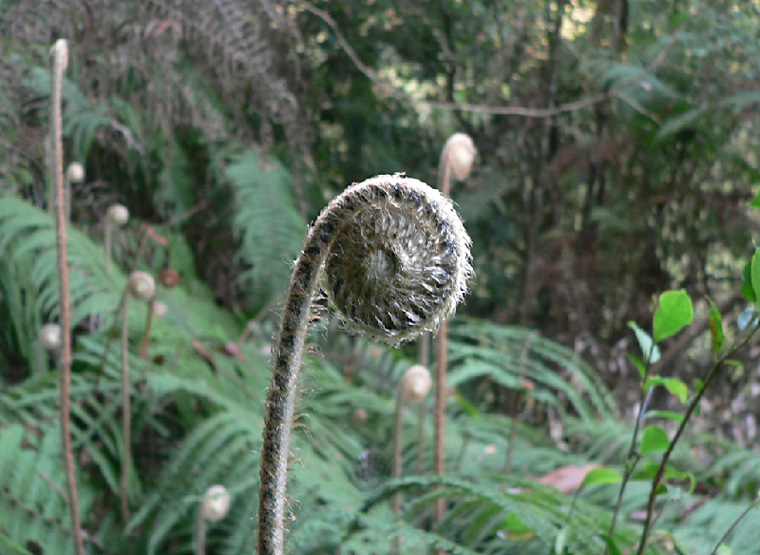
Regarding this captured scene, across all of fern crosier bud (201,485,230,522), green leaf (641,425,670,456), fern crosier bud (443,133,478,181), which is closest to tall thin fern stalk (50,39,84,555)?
fern crosier bud (201,485,230,522)

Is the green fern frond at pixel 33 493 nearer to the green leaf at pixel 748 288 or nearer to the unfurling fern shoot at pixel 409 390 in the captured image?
the unfurling fern shoot at pixel 409 390

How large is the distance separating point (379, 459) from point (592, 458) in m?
0.54

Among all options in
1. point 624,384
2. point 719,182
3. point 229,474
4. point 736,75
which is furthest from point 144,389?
point 736,75

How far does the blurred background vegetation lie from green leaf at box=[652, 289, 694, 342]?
282 mm

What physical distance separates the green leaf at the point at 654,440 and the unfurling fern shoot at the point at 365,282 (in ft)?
1.06

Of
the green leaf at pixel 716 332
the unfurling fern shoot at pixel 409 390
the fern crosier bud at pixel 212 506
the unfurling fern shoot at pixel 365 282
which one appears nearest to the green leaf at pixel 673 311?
the green leaf at pixel 716 332

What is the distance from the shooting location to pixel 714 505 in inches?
45.9

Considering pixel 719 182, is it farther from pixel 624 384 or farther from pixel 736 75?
pixel 624 384

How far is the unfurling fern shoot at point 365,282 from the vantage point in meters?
0.44

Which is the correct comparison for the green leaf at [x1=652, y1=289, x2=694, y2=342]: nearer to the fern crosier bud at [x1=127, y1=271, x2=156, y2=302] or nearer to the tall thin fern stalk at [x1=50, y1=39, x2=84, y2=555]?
the tall thin fern stalk at [x1=50, y1=39, x2=84, y2=555]

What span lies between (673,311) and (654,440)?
132 millimetres

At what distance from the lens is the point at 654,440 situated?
2.14 ft

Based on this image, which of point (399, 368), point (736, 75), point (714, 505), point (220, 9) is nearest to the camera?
point (714, 505)

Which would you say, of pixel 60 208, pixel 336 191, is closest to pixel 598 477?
pixel 60 208
